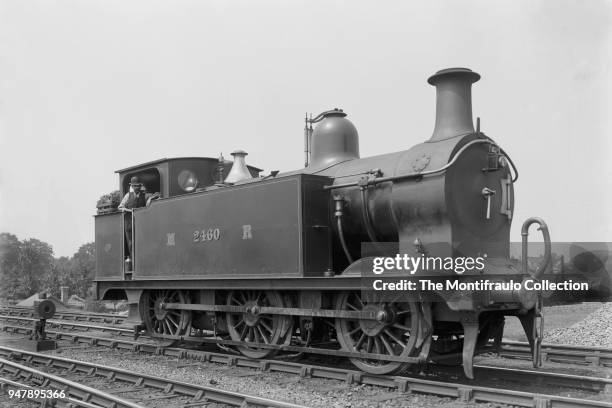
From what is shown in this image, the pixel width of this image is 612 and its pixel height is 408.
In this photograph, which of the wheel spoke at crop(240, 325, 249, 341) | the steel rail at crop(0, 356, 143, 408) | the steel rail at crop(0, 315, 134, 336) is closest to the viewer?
the steel rail at crop(0, 356, 143, 408)

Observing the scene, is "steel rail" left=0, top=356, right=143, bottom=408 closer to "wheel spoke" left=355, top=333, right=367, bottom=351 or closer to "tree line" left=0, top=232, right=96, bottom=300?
"wheel spoke" left=355, top=333, right=367, bottom=351

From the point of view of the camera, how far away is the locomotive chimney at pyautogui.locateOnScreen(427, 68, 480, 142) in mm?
7086

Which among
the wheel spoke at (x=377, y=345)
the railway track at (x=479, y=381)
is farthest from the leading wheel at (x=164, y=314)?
the wheel spoke at (x=377, y=345)

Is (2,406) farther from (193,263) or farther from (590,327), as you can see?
(590,327)

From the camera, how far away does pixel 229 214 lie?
882 centimetres

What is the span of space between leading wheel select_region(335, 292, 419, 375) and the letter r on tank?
1.70m

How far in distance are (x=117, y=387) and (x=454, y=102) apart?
5.26m

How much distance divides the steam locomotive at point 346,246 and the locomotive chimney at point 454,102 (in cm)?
2

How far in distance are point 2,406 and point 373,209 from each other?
183 inches

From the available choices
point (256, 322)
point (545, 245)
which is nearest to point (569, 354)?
point (545, 245)

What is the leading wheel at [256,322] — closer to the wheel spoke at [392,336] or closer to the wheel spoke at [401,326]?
the wheel spoke at [392,336]

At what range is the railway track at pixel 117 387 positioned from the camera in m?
5.94

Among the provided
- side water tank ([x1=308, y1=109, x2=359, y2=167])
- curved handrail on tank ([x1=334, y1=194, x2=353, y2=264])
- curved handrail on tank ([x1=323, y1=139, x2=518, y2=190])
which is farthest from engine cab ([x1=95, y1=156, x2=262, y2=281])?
curved handrail on tank ([x1=323, y1=139, x2=518, y2=190])

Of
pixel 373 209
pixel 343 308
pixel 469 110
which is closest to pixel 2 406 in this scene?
pixel 343 308
